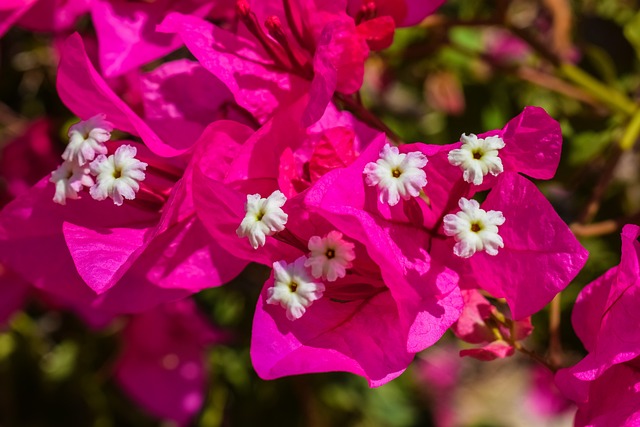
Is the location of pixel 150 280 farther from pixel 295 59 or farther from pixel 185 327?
pixel 185 327

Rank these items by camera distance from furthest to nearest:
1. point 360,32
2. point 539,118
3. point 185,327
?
point 185,327 → point 360,32 → point 539,118

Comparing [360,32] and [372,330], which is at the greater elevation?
[360,32]

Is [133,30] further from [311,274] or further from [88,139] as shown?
[311,274]

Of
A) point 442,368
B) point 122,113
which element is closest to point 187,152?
point 122,113

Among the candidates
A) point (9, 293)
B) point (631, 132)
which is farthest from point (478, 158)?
point (9, 293)

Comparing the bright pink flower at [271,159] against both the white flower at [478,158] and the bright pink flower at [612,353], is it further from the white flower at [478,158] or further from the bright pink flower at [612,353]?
the bright pink flower at [612,353]

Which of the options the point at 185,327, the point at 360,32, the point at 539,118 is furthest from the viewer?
the point at 185,327
